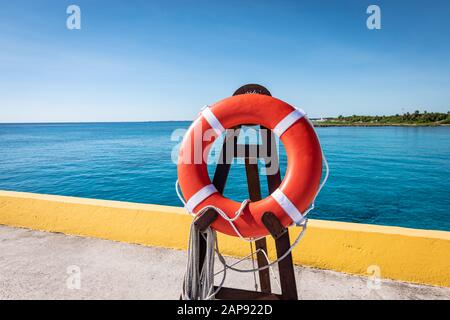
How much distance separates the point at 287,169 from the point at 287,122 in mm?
234

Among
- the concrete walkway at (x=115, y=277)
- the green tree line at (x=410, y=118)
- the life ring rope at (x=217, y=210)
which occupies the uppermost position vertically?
the green tree line at (x=410, y=118)

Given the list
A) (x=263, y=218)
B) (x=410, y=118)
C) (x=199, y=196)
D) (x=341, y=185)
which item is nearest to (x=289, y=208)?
(x=263, y=218)

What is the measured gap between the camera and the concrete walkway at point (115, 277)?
171cm

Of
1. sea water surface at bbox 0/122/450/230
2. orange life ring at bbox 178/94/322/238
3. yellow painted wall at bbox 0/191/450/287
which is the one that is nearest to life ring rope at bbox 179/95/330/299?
orange life ring at bbox 178/94/322/238

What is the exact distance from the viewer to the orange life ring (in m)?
1.31

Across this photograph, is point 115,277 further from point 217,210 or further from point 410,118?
point 410,118

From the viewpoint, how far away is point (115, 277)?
Result: 188cm

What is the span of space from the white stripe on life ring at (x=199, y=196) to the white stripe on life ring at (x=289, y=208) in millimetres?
334

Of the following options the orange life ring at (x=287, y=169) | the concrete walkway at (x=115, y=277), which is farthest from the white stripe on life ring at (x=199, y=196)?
the concrete walkway at (x=115, y=277)

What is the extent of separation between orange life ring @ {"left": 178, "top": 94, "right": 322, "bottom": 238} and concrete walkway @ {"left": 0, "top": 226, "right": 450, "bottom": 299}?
0.74 m

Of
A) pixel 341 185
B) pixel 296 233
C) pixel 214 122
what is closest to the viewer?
pixel 214 122

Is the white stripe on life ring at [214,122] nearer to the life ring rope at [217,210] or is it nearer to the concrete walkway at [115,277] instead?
the life ring rope at [217,210]
